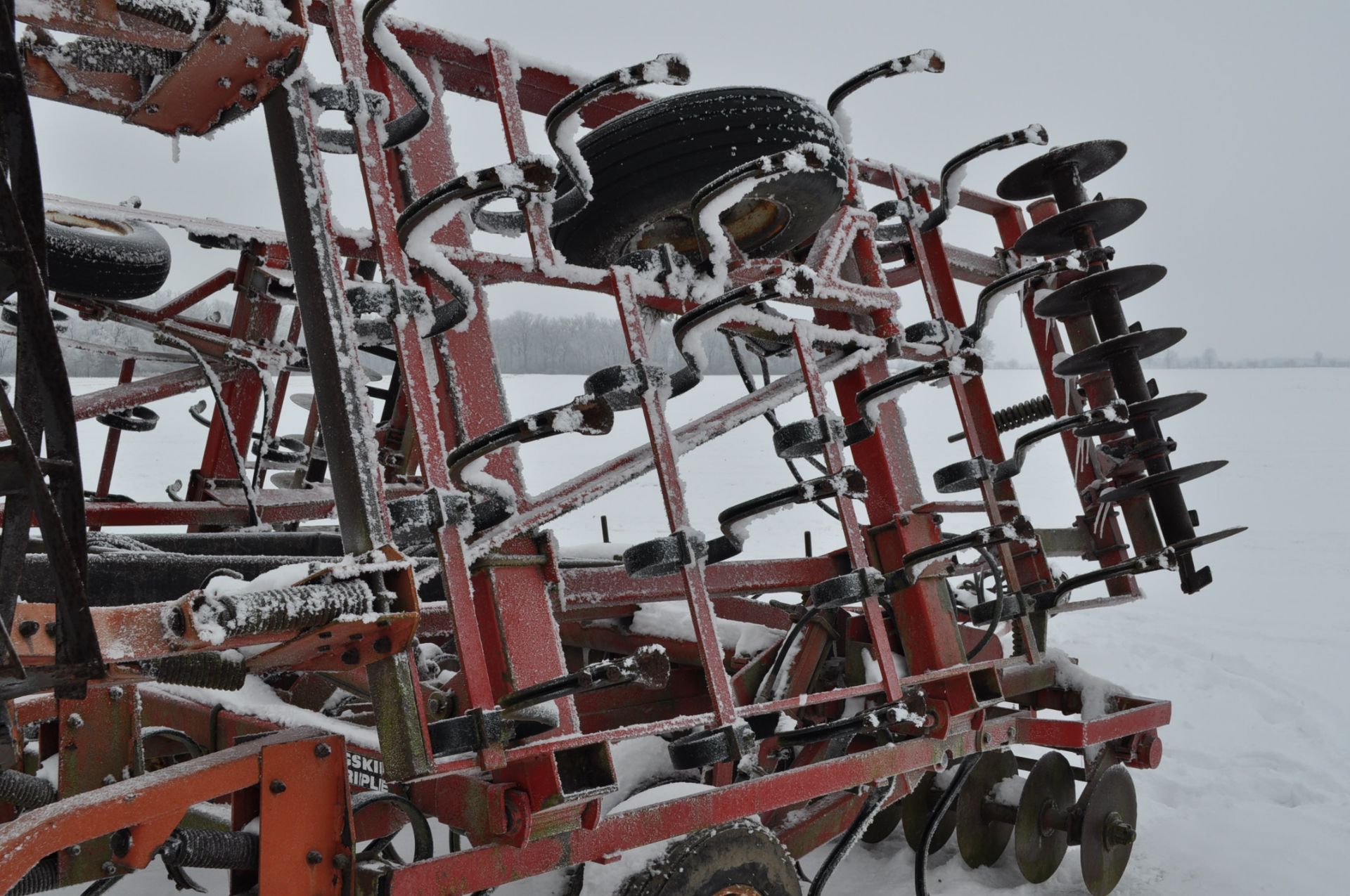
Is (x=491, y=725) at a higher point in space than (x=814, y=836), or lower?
higher

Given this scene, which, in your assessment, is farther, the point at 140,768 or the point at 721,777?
the point at 721,777

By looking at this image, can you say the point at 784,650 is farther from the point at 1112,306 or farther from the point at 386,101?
the point at 386,101

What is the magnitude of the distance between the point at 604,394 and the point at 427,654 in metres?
1.86

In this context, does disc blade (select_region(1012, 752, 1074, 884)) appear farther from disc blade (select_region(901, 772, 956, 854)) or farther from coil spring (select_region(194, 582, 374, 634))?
coil spring (select_region(194, 582, 374, 634))

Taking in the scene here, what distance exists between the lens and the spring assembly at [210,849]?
192cm

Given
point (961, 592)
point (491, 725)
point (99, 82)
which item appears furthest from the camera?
point (961, 592)

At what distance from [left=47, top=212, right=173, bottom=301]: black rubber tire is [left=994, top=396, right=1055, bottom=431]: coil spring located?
4.32 metres

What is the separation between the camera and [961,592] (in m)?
4.62

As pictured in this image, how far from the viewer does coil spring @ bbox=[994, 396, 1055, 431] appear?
4578 millimetres

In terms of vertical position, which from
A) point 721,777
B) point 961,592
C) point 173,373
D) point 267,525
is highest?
point 173,373

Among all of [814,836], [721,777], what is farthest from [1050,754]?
[721,777]

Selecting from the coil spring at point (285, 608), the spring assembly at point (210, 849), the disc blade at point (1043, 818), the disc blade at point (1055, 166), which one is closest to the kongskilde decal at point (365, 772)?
the spring assembly at point (210, 849)

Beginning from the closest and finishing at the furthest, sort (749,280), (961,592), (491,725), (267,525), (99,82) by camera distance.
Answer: (99,82) → (491,725) → (749,280) → (961,592) → (267,525)

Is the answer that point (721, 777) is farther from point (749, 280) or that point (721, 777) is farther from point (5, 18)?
point (5, 18)
